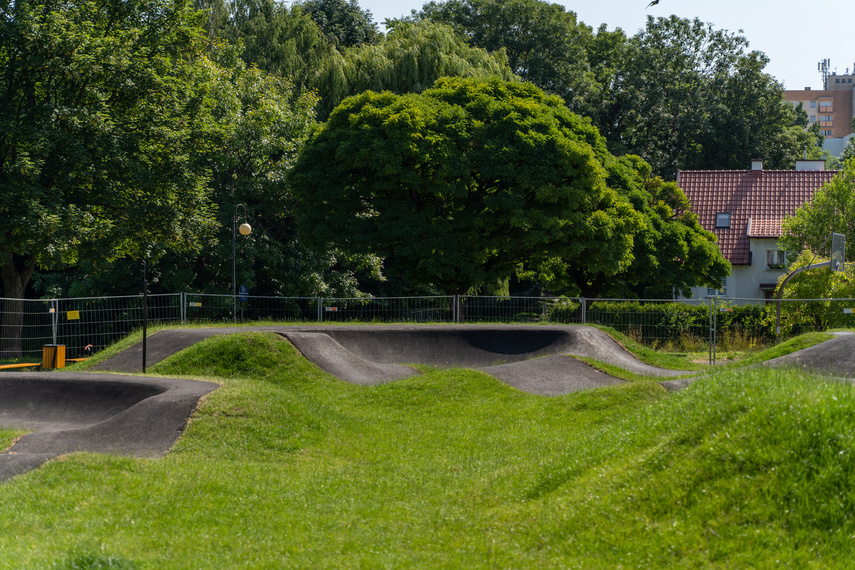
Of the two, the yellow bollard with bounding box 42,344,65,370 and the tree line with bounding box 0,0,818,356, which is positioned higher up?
the tree line with bounding box 0,0,818,356

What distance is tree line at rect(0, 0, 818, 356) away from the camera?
24.9 meters

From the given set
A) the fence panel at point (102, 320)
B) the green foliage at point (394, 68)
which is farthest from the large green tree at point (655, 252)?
the fence panel at point (102, 320)

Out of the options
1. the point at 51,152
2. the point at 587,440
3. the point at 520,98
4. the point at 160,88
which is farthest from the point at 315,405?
the point at 520,98

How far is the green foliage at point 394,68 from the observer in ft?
120

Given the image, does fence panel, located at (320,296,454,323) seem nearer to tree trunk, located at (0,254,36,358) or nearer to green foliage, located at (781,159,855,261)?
tree trunk, located at (0,254,36,358)

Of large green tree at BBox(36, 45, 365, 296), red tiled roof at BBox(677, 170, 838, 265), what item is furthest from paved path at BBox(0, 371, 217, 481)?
red tiled roof at BBox(677, 170, 838, 265)

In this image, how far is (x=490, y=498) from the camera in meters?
7.86

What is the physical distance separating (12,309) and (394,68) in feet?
64.8

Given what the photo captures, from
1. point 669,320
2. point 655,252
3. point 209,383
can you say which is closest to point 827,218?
point 655,252

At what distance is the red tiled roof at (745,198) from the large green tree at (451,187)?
23.4 metres

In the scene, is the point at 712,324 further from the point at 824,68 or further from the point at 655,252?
the point at 824,68

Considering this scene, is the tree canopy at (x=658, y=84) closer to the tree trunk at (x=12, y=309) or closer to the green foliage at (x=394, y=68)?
the green foliage at (x=394, y=68)

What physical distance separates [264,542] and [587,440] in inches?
178

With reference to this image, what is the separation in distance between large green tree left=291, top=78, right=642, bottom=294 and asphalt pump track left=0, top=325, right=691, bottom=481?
20.1 ft
